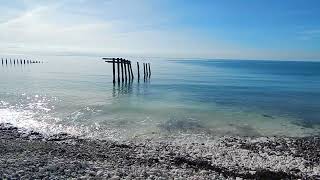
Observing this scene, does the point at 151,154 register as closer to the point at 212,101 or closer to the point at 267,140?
the point at 267,140

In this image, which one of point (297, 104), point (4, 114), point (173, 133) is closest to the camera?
point (173, 133)

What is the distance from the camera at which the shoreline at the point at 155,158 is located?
12781 mm

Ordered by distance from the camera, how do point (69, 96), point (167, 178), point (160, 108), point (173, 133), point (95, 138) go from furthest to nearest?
point (69, 96)
point (160, 108)
point (173, 133)
point (95, 138)
point (167, 178)

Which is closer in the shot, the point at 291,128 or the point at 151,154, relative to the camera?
the point at 151,154

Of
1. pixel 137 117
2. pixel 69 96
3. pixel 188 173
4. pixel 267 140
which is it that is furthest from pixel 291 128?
pixel 69 96

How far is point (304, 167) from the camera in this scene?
14.6 m

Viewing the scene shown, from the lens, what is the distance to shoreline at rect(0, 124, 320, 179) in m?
12.8

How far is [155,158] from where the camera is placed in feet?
50.5

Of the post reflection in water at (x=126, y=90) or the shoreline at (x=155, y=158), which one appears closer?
the shoreline at (x=155, y=158)

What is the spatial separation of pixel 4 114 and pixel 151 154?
14566 millimetres

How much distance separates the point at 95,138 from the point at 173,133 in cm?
457

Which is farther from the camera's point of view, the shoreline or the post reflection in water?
the post reflection in water

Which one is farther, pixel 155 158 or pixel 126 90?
pixel 126 90

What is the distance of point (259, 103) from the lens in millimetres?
35562
